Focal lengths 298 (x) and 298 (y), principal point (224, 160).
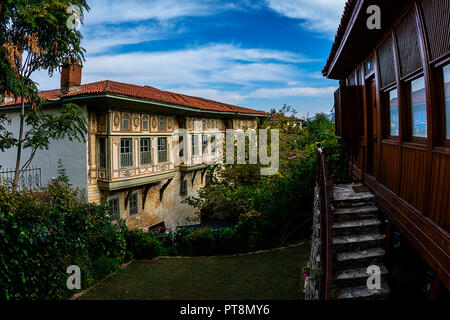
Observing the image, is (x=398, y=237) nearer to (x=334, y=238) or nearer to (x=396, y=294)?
(x=396, y=294)

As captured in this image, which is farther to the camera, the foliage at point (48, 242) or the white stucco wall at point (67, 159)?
the white stucco wall at point (67, 159)

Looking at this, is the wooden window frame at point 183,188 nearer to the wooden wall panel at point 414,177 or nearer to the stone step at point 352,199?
the stone step at point 352,199

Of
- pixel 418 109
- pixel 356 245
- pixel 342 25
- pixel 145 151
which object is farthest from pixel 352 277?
pixel 145 151

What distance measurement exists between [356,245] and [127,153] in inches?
517

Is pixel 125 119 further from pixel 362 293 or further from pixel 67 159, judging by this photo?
pixel 362 293

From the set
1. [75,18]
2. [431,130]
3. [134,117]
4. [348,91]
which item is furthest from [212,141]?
[431,130]

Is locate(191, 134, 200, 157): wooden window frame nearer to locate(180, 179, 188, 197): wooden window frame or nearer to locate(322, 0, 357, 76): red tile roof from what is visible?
locate(180, 179, 188, 197): wooden window frame

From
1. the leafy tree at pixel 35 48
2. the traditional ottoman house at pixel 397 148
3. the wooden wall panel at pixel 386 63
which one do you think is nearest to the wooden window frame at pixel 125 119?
the leafy tree at pixel 35 48

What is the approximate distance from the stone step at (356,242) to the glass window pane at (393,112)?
2.09 meters

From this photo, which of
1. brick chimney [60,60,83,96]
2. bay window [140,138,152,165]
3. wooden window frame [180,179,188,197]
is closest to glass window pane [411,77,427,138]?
bay window [140,138,152,165]

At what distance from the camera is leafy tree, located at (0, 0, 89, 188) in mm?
8914

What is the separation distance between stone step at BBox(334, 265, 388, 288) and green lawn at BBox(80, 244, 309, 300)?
262 cm

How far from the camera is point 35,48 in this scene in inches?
376

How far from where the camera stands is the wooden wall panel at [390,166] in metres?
5.30
